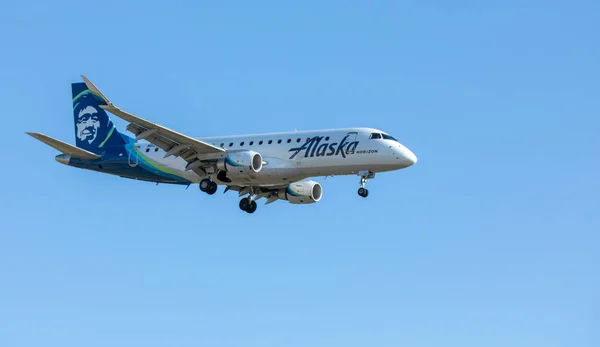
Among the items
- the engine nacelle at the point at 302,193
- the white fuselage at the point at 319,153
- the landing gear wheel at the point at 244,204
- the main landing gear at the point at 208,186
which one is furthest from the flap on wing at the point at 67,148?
the engine nacelle at the point at 302,193

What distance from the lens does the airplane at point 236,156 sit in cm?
5344

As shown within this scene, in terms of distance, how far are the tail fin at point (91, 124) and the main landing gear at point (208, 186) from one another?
6.12m

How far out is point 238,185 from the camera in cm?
5738

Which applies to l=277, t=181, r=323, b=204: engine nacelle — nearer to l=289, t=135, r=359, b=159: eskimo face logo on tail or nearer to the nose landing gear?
the nose landing gear

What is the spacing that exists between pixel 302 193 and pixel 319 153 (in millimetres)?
5173

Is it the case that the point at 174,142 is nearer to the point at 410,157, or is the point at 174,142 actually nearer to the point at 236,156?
the point at 236,156

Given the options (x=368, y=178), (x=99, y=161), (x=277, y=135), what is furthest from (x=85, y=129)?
(x=368, y=178)

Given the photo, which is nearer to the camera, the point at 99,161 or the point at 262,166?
the point at 262,166

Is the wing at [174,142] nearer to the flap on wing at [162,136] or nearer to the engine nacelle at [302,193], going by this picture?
the flap on wing at [162,136]

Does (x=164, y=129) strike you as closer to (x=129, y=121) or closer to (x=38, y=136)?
(x=129, y=121)

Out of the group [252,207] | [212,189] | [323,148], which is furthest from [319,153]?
[252,207]

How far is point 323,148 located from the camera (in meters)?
54.0

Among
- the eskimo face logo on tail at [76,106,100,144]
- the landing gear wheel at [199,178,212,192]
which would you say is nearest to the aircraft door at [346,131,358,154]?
the landing gear wheel at [199,178,212,192]

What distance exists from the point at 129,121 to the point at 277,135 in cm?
778
